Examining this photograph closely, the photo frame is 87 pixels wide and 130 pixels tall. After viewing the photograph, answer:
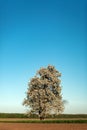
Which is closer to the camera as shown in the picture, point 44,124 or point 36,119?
point 44,124

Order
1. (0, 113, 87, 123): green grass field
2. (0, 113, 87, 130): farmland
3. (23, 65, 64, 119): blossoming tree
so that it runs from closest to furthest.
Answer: (0, 113, 87, 130): farmland
(0, 113, 87, 123): green grass field
(23, 65, 64, 119): blossoming tree

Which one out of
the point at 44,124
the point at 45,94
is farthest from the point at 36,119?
the point at 44,124

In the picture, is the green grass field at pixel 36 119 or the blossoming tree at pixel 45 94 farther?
the blossoming tree at pixel 45 94

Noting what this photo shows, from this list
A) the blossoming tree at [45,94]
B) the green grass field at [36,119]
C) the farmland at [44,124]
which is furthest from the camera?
the blossoming tree at [45,94]

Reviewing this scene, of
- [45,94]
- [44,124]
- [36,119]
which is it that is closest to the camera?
[44,124]

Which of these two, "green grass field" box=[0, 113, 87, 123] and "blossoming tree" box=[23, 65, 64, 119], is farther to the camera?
"blossoming tree" box=[23, 65, 64, 119]

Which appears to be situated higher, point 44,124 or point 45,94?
point 45,94

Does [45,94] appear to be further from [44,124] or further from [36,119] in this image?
[36,119]

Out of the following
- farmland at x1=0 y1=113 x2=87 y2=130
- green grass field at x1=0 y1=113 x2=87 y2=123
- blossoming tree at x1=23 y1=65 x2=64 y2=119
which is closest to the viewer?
farmland at x1=0 y1=113 x2=87 y2=130

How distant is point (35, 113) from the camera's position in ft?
205

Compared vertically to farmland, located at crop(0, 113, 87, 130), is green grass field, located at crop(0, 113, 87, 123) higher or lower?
higher

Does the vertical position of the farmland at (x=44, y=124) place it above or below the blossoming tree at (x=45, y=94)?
below

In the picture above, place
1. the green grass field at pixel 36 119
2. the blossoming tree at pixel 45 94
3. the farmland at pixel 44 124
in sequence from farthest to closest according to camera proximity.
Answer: the blossoming tree at pixel 45 94
the green grass field at pixel 36 119
the farmland at pixel 44 124

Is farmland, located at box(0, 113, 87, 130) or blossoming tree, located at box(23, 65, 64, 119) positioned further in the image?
blossoming tree, located at box(23, 65, 64, 119)
